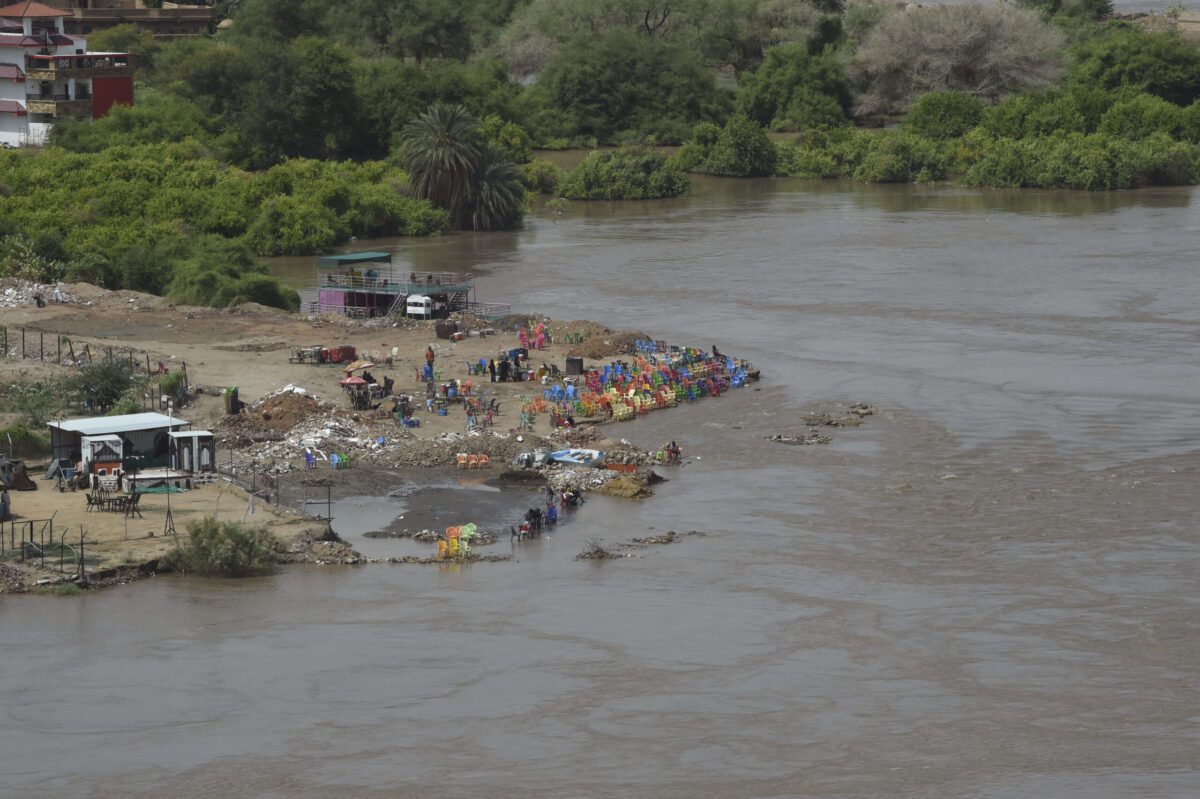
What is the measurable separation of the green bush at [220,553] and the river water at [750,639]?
505 mm

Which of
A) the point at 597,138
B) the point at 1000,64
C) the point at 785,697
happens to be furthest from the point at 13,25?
the point at 785,697

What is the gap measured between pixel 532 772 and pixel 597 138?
290 ft

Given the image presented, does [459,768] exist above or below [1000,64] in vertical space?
below

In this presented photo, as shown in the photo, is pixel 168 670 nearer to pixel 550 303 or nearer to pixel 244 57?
pixel 550 303

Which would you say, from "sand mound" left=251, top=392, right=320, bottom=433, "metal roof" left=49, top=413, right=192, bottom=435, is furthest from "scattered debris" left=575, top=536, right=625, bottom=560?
"sand mound" left=251, top=392, right=320, bottom=433

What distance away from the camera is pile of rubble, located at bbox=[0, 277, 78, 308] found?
59.1 m

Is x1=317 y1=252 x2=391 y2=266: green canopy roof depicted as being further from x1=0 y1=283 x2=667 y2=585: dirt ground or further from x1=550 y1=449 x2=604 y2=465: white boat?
x1=550 y1=449 x2=604 y2=465: white boat

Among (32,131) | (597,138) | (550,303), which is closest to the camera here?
(550,303)

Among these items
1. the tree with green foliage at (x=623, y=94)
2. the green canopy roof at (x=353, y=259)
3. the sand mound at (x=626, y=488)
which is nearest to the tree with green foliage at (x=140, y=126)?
the green canopy roof at (x=353, y=259)

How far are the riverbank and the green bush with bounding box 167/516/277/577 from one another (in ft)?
1.78

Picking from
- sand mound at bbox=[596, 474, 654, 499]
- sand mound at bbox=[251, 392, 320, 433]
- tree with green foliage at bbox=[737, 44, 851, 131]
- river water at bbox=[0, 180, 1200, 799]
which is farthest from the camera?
tree with green foliage at bbox=[737, 44, 851, 131]

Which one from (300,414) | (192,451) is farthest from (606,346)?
(192,451)

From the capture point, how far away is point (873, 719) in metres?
28.3

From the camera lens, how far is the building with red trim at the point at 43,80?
292 ft
